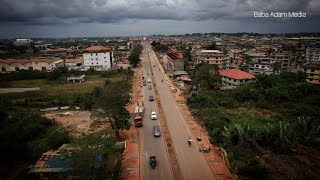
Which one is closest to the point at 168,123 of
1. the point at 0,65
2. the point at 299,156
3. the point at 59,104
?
the point at 299,156

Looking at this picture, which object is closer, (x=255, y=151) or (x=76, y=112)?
(x=255, y=151)

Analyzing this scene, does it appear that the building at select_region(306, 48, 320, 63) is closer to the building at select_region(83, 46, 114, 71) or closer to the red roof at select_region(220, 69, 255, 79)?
the red roof at select_region(220, 69, 255, 79)

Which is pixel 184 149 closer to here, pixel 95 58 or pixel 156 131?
pixel 156 131

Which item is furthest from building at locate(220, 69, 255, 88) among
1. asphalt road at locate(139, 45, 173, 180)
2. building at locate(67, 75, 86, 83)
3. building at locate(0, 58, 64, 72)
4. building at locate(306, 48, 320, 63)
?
building at locate(0, 58, 64, 72)

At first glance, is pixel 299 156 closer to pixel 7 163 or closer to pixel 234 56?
pixel 7 163

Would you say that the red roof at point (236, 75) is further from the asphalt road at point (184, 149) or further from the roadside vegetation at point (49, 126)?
the roadside vegetation at point (49, 126)
